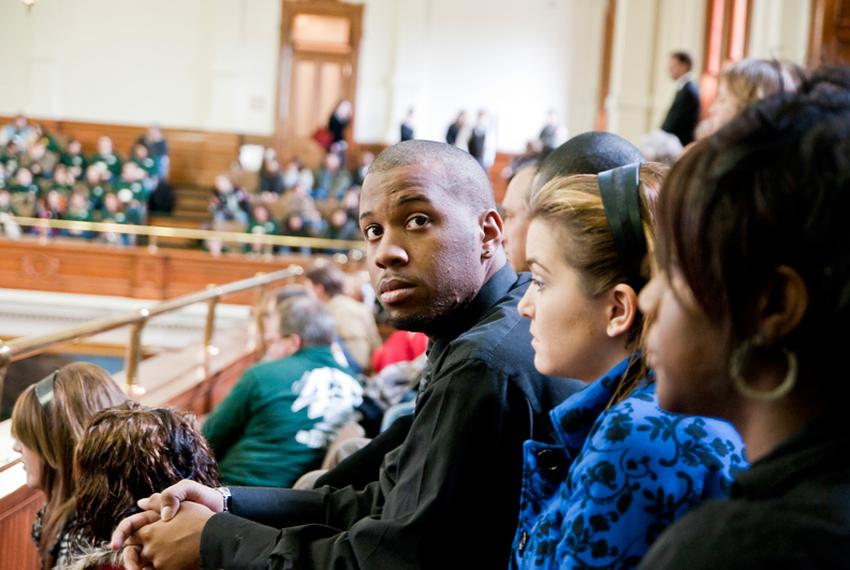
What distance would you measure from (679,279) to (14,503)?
2333 millimetres

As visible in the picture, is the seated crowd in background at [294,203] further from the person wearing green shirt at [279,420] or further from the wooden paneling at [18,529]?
the wooden paneling at [18,529]

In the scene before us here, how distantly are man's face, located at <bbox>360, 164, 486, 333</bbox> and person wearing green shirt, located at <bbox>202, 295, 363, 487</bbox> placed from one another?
185 centimetres

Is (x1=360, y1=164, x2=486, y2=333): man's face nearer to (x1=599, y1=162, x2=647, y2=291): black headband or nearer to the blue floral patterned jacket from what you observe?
(x1=599, y1=162, x2=647, y2=291): black headband

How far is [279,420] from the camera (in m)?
3.76

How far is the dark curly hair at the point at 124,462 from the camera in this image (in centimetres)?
198

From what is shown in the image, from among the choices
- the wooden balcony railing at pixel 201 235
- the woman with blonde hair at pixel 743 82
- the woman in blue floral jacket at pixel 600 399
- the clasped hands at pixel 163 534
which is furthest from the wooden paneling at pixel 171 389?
the wooden balcony railing at pixel 201 235

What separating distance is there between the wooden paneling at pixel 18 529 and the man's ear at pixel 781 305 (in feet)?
7.66

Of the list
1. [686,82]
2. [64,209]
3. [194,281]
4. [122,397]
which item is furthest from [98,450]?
[64,209]

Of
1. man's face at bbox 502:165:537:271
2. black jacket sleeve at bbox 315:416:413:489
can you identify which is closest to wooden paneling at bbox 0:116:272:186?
man's face at bbox 502:165:537:271

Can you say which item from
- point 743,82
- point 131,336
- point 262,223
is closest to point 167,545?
point 743,82

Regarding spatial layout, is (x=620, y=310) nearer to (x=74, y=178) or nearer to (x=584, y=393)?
(x=584, y=393)

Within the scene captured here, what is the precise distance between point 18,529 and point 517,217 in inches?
63.4

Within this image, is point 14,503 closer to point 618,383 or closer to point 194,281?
point 618,383

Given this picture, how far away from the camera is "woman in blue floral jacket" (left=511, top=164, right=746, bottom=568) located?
1225 mm
